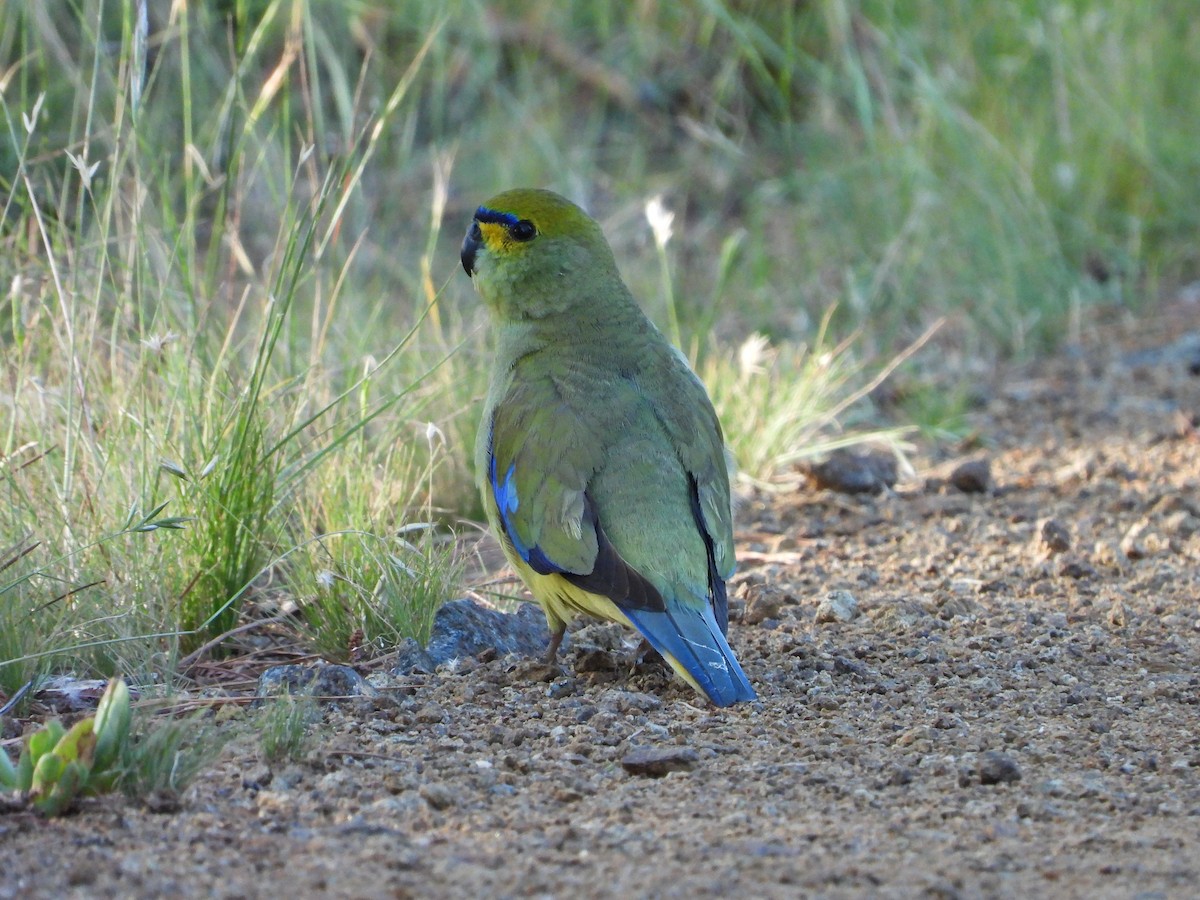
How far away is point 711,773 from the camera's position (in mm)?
2818

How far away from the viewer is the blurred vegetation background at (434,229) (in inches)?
140

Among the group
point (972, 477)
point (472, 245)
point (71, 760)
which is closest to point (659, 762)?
point (71, 760)

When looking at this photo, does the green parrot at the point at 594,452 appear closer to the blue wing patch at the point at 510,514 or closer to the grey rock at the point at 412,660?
the blue wing patch at the point at 510,514

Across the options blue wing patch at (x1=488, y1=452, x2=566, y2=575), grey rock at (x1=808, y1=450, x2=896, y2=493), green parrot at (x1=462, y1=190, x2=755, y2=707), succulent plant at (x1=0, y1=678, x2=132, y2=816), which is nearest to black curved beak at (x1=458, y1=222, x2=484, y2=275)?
green parrot at (x1=462, y1=190, x2=755, y2=707)

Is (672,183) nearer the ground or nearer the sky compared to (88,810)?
nearer the sky

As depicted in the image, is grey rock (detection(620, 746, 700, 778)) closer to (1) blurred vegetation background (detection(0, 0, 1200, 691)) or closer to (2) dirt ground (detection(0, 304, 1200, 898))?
(2) dirt ground (detection(0, 304, 1200, 898))

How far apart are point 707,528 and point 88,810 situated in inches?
58.2

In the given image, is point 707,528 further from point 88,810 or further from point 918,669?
point 88,810

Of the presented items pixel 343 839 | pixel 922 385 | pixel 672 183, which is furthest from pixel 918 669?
pixel 672 183

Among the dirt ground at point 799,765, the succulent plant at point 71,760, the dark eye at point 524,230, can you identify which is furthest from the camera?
the dark eye at point 524,230

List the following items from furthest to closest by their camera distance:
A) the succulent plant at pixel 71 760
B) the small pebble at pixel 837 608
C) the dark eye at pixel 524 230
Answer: the dark eye at pixel 524 230 → the small pebble at pixel 837 608 → the succulent plant at pixel 71 760

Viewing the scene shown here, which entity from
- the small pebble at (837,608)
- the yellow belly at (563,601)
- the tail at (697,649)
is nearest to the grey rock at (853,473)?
the small pebble at (837,608)

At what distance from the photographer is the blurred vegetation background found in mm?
3564

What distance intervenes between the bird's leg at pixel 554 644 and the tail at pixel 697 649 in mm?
342
